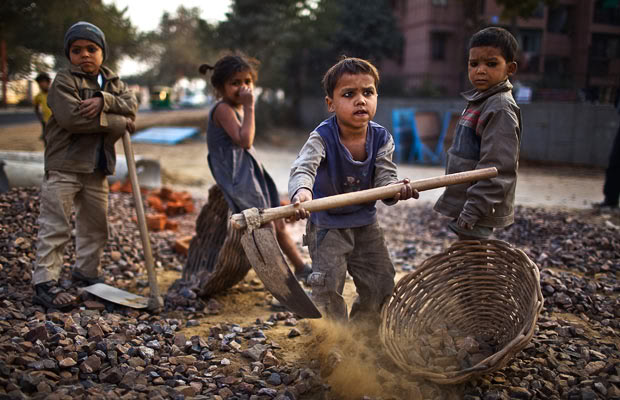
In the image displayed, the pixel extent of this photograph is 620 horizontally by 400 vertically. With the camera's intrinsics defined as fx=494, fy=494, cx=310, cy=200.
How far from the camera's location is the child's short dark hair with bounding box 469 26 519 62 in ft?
9.12

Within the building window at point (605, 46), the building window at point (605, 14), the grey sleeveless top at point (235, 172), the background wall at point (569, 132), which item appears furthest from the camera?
the building window at point (605, 14)

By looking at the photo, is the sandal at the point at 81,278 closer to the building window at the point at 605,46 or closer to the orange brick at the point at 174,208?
the orange brick at the point at 174,208

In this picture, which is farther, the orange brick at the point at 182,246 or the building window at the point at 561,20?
the building window at the point at 561,20

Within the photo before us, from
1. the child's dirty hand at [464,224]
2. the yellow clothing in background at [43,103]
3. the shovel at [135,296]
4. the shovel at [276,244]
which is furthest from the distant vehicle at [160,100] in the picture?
the shovel at [276,244]

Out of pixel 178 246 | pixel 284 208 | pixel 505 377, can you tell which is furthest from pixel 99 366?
pixel 178 246

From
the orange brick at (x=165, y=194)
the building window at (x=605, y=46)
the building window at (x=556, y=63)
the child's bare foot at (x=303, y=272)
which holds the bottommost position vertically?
the child's bare foot at (x=303, y=272)

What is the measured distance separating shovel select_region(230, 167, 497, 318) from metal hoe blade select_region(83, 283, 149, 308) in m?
1.38

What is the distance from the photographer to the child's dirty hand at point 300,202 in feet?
7.23

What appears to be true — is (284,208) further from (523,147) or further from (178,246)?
(523,147)

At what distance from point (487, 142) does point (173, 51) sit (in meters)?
44.6

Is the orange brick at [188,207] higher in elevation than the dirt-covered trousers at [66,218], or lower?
lower

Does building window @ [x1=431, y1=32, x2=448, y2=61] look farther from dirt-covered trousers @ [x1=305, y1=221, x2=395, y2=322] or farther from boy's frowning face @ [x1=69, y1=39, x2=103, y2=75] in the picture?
dirt-covered trousers @ [x1=305, y1=221, x2=395, y2=322]

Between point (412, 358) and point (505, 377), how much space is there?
46 centimetres

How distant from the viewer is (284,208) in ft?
7.23
